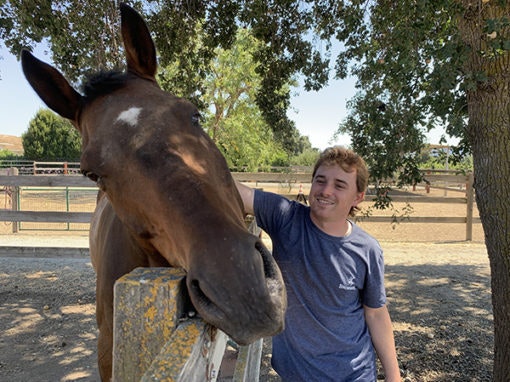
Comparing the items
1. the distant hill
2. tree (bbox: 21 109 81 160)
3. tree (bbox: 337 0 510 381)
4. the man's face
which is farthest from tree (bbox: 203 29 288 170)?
the distant hill

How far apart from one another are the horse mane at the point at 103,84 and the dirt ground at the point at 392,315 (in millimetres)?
3159

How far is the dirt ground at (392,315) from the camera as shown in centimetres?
395

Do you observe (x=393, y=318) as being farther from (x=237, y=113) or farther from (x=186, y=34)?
(x=237, y=113)

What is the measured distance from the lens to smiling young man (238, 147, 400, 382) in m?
1.93

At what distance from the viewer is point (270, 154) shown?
26844 mm

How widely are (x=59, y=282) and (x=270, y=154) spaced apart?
70.1ft

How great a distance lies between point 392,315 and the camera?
5188 mm

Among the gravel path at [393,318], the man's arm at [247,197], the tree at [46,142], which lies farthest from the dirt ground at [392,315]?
the tree at [46,142]

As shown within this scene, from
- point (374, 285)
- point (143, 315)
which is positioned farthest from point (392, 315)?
point (143, 315)

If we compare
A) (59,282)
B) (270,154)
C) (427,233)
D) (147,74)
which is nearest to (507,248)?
(147,74)

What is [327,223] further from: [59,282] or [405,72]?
[59,282]

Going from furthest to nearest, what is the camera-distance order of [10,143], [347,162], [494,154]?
[10,143], [494,154], [347,162]

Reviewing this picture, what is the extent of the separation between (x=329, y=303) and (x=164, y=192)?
1.11 metres

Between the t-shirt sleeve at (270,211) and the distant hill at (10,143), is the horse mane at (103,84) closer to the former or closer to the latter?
the t-shirt sleeve at (270,211)
